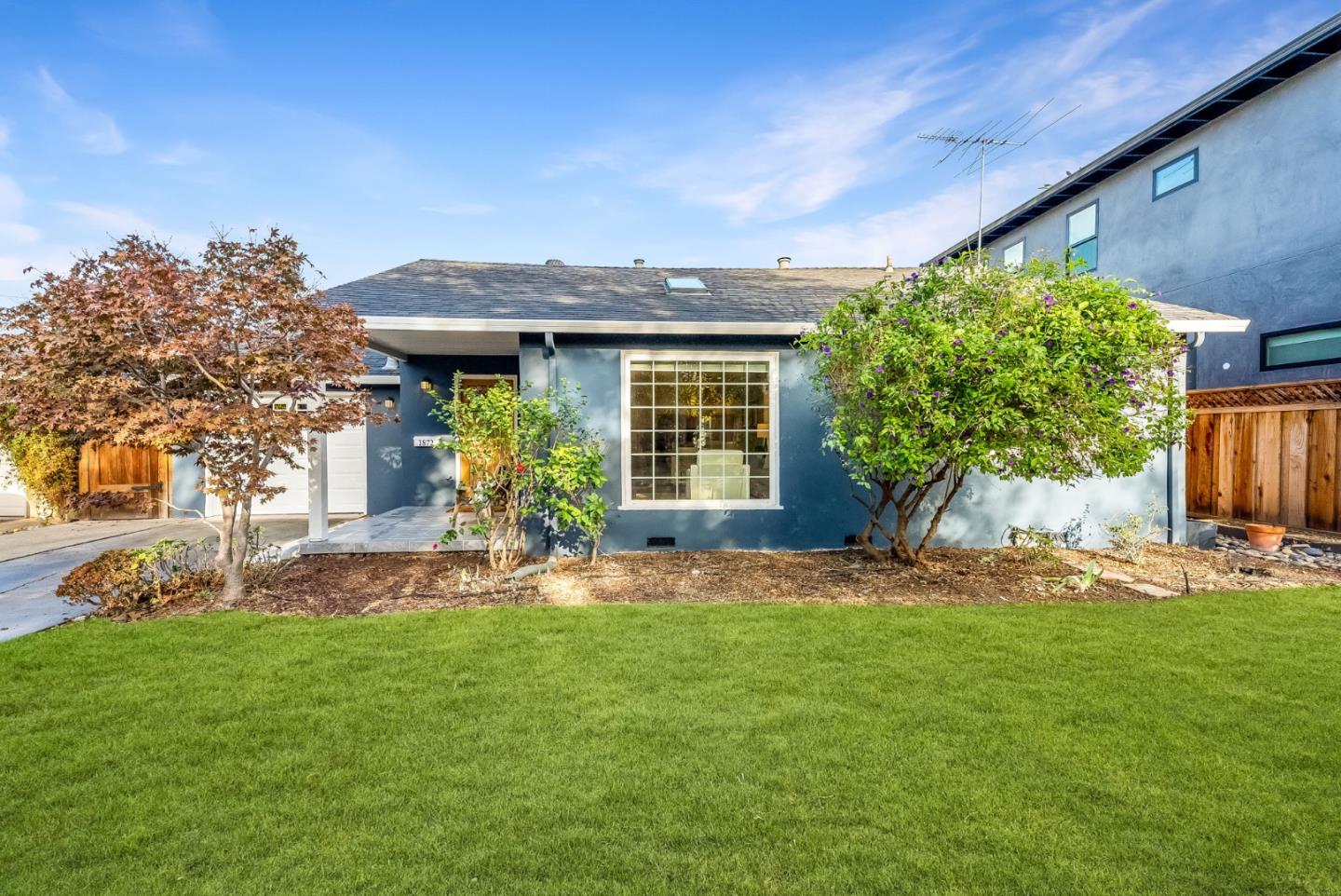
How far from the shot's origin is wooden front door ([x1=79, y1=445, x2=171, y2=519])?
34.0 feet

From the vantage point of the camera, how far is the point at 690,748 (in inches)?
116

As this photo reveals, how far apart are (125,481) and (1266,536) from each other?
52.6ft

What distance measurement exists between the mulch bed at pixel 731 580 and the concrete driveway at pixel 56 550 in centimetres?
88

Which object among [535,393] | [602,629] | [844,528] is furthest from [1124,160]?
[602,629]

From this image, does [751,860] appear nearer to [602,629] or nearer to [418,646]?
[602,629]

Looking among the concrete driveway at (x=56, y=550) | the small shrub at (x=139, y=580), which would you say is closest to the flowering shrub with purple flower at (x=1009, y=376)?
the small shrub at (x=139, y=580)

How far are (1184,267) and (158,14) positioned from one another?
15648mm

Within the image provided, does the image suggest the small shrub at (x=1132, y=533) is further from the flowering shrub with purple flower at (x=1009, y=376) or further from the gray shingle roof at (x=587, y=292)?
the gray shingle roof at (x=587, y=292)

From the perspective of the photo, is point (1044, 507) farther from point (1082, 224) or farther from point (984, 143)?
point (1082, 224)

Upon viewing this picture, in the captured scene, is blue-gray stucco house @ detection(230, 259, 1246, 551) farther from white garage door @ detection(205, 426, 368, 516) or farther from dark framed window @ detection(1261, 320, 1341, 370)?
white garage door @ detection(205, 426, 368, 516)

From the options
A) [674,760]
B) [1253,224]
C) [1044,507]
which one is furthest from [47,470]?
[1253,224]

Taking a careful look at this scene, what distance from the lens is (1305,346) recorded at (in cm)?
890

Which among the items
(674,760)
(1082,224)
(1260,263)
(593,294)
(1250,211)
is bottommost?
(674,760)

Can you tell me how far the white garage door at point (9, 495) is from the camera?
1089cm
